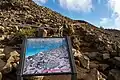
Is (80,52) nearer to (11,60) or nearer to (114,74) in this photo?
(114,74)

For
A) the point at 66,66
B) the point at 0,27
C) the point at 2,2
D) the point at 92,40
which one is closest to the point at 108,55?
the point at 92,40

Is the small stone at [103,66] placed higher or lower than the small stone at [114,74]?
higher

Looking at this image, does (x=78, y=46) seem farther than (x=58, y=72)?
Yes

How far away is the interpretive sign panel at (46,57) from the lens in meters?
6.76

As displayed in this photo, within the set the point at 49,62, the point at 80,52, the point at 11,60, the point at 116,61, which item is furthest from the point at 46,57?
the point at 80,52

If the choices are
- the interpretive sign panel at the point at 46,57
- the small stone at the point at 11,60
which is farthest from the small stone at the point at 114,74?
the small stone at the point at 11,60

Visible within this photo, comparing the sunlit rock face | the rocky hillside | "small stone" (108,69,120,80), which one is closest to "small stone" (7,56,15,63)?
the rocky hillside

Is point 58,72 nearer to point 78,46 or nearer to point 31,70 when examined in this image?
point 31,70

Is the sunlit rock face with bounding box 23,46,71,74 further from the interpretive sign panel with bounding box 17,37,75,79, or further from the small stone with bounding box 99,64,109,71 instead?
the small stone with bounding box 99,64,109,71

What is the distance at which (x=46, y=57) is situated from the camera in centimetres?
726

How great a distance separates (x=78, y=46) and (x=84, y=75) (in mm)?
3863

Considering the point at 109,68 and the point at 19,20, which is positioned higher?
the point at 19,20

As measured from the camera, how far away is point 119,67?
10.0m

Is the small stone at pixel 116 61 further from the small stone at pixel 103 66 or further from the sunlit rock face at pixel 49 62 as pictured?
the sunlit rock face at pixel 49 62
